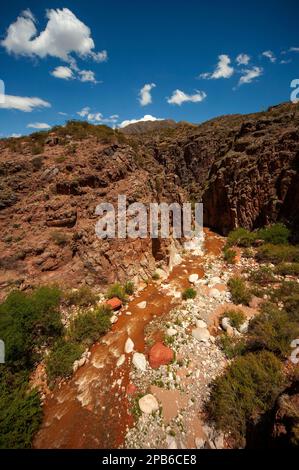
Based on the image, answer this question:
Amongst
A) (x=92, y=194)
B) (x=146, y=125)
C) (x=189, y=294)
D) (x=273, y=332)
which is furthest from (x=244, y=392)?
(x=146, y=125)

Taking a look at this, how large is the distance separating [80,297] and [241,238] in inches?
364

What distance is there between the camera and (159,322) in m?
6.38

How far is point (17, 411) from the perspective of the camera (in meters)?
3.85

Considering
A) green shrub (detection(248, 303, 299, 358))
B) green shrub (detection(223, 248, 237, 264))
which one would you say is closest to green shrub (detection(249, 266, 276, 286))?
green shrub (detection(223, 248, 237, 264))

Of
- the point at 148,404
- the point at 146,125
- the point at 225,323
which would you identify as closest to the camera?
the point at 148,404

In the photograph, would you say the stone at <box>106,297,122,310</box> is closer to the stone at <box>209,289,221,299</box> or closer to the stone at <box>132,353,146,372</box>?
the stone at <box>132,353,146,372</box>

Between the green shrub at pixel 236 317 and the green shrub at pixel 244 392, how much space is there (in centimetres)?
140

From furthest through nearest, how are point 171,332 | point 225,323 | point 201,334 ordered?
point 225,323 < point 171,332 < point 201,334

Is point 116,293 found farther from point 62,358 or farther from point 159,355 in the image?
point 159,355

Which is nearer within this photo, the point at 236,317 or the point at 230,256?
the point at 236,317

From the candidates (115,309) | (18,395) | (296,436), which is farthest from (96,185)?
(296,436)

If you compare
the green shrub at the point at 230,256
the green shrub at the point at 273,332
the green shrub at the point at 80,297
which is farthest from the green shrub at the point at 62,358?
the green shrub at the point at 230,256

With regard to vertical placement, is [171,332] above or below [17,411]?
above

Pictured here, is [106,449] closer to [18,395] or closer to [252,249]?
[18,395]
